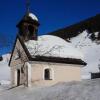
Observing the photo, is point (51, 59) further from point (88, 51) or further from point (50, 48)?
point (88, 51)

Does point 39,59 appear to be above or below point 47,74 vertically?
above

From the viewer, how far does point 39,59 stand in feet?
68.7

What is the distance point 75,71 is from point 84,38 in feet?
74.6

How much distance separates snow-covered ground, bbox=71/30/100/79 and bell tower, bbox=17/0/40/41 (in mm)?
8303

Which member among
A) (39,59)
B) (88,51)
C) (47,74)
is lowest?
(47,74)

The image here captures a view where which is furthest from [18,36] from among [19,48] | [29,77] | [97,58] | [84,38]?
[84,38]

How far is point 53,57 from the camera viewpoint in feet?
71.3

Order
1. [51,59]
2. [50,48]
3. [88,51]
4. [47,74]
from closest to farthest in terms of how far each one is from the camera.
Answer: [51,59] < [47,74] < [50,48] < [88,51]

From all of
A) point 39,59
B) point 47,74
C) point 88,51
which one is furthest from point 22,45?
point 88,51

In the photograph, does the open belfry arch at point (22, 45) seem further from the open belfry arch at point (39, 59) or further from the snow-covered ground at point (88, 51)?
the snow-covered ground at point (88, 51)

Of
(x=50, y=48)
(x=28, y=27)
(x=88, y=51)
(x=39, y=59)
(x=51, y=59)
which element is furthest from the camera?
(x=88, y=51)

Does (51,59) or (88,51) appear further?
(88,51)

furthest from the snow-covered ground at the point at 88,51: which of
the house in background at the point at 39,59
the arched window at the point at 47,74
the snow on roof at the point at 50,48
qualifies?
the arched window at the point at 47,74

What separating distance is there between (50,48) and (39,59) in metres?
1.94
